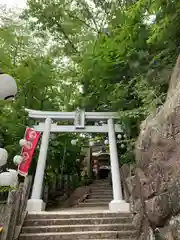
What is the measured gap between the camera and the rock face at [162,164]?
427cm

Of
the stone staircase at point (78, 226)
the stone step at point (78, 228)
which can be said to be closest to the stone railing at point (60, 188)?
the stone staircase at point (78, 226)

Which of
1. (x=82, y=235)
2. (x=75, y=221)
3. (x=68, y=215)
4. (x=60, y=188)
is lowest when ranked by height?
(x=82, y=235)

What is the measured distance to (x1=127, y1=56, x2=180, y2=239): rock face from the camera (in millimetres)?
4273

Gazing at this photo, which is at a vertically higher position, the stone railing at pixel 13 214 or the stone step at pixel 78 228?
the stone railing at pixel 13 214

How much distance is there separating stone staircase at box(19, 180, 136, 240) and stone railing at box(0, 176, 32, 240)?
228 mm

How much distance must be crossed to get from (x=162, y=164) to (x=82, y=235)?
2.87 meters

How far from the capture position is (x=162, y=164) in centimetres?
470

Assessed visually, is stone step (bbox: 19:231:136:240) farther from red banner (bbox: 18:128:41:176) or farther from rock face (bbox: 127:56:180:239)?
red banner (bbox: 18:128:41:176)

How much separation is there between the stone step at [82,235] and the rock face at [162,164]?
975 mm

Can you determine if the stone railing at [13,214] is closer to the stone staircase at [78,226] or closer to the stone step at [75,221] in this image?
the stone staircase at [78,226]

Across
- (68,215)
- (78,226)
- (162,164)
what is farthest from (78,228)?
(162,164)

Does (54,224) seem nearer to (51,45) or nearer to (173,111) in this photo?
(173,111)

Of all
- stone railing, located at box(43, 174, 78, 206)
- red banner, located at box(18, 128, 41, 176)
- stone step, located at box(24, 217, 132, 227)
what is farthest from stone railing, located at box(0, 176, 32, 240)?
stone railing, located at box(43, 174, 78, 206)

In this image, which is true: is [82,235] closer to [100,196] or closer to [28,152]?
[28,152]
